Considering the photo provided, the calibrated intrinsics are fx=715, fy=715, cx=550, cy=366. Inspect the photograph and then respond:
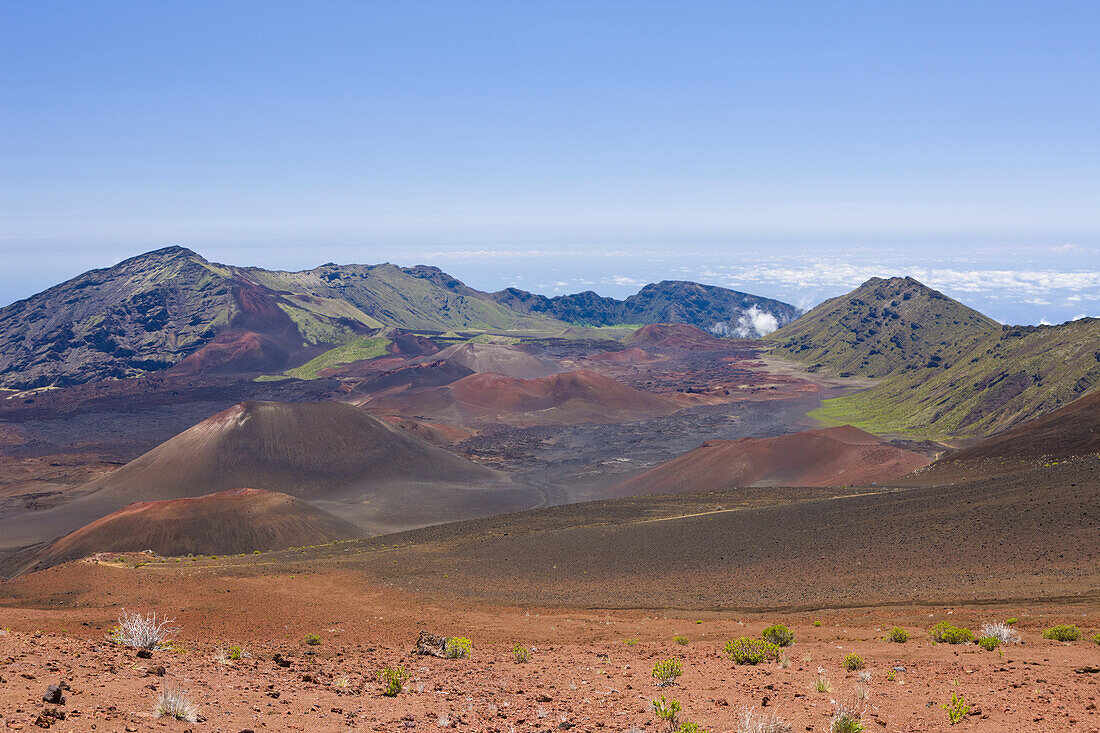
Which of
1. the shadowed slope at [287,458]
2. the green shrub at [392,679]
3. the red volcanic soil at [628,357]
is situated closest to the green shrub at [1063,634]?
the green shrub at [392,679]

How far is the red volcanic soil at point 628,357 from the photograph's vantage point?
186m

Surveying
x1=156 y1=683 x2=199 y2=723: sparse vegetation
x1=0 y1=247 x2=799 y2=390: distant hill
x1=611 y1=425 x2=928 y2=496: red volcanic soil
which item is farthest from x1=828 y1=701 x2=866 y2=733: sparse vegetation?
x1=0 y1=247 x2=799 y2=390: distant hill

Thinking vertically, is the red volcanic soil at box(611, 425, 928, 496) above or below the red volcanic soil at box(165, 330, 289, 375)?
below

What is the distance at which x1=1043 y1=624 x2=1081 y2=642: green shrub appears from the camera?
12580mm

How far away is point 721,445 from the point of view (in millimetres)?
69750

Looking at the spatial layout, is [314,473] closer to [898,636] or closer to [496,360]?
[898,636]

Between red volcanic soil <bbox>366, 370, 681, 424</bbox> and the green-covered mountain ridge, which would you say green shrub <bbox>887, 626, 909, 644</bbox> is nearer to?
the green-covered mountain ridge

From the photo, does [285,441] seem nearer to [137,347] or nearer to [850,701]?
[850,701]

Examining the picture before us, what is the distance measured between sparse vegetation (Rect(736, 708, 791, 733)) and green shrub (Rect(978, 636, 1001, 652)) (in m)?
5.44

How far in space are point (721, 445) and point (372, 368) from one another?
365ft

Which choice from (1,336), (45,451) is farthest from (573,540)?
(1,336)

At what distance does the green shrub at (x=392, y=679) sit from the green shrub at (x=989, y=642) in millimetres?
9883

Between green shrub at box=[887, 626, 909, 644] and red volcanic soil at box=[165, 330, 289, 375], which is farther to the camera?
red volcanic soil at box=[165, 330, 289, 375]

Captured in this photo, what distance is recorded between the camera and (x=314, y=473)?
2886 inches
